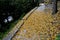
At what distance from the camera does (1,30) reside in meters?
16.4

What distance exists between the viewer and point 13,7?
20.2 m

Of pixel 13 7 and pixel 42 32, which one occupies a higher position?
pixel 42 32

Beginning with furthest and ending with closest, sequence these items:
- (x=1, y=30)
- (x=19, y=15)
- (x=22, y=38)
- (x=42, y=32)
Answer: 1. (x=19, y=15)
2. (x=1, y=30)
3. (x=42, y=32)
4. (x=22, y=38)

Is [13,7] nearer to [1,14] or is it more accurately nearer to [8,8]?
[8,8]

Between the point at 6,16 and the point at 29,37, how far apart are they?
8630 mm

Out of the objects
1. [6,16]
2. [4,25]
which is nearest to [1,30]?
[4,25]

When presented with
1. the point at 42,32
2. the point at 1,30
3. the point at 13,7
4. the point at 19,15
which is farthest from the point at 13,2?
the point at 42,32

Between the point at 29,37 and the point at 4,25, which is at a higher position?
the point at 29,37

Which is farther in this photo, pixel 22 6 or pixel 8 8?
pixel 22 6

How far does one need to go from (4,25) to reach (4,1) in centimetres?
186

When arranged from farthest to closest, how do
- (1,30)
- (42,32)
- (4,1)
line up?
(4,1) < (1,30) < (42,32)

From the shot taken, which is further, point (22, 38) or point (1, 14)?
point (1, 14)

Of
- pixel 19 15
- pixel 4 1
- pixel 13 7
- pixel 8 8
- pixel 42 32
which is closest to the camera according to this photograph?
pixel 42 32

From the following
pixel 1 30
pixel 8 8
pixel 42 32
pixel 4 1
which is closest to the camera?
pixel 42 32
